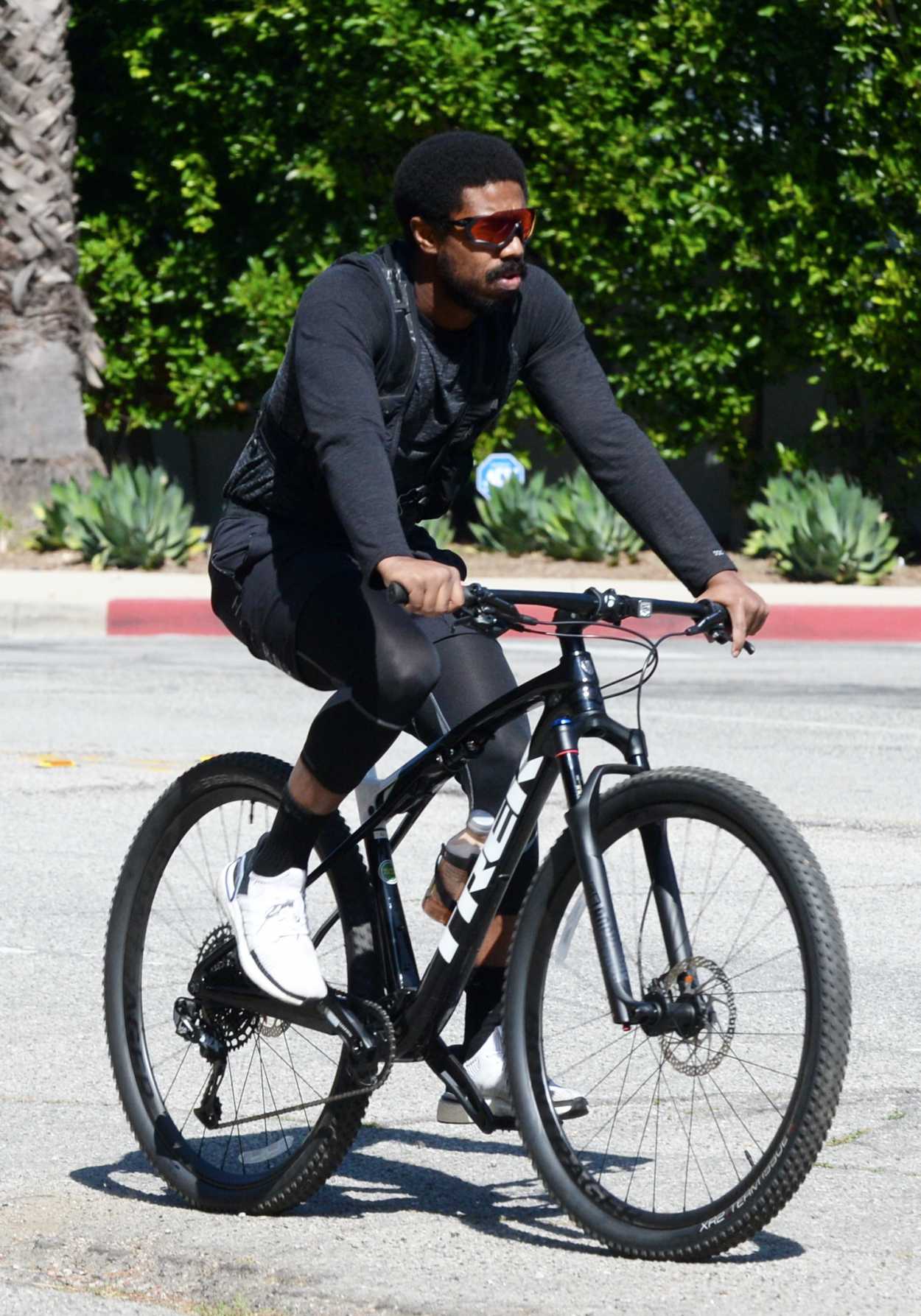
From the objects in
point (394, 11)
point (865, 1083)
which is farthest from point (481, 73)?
point (865, 1083)

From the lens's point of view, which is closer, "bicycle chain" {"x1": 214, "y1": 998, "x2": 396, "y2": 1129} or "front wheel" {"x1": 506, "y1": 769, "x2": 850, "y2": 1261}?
"front wheel" {"x1": 506, "y1": 769, "x2": 850, "y2": 1261}

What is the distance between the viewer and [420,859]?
720 cm

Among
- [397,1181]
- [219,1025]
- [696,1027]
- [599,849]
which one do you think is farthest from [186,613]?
[696,1027]

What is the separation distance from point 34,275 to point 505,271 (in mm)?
17395

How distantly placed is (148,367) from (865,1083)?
67.0 feet

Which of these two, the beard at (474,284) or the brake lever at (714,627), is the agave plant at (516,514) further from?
the brake lever at (714,627)

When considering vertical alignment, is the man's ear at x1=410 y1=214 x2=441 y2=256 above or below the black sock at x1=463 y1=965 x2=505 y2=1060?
above

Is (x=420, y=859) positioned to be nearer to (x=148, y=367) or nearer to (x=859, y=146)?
(x=859, y=146)

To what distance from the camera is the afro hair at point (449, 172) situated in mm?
3732

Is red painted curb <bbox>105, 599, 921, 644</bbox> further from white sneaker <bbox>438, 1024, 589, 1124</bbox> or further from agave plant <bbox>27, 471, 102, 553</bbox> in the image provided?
white sneaker <bbox>438, 1024, 589, 1124</bbox>

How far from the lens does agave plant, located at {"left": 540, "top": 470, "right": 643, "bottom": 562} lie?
18.2 metres

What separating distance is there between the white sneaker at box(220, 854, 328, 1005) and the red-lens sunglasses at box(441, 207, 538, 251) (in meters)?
1.09

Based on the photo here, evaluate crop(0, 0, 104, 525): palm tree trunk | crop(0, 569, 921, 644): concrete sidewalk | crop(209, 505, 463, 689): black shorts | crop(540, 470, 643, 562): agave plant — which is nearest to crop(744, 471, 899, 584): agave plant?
crop(0, 569, 921, 644): concrete sidewalk

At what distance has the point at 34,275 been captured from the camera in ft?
67.1
